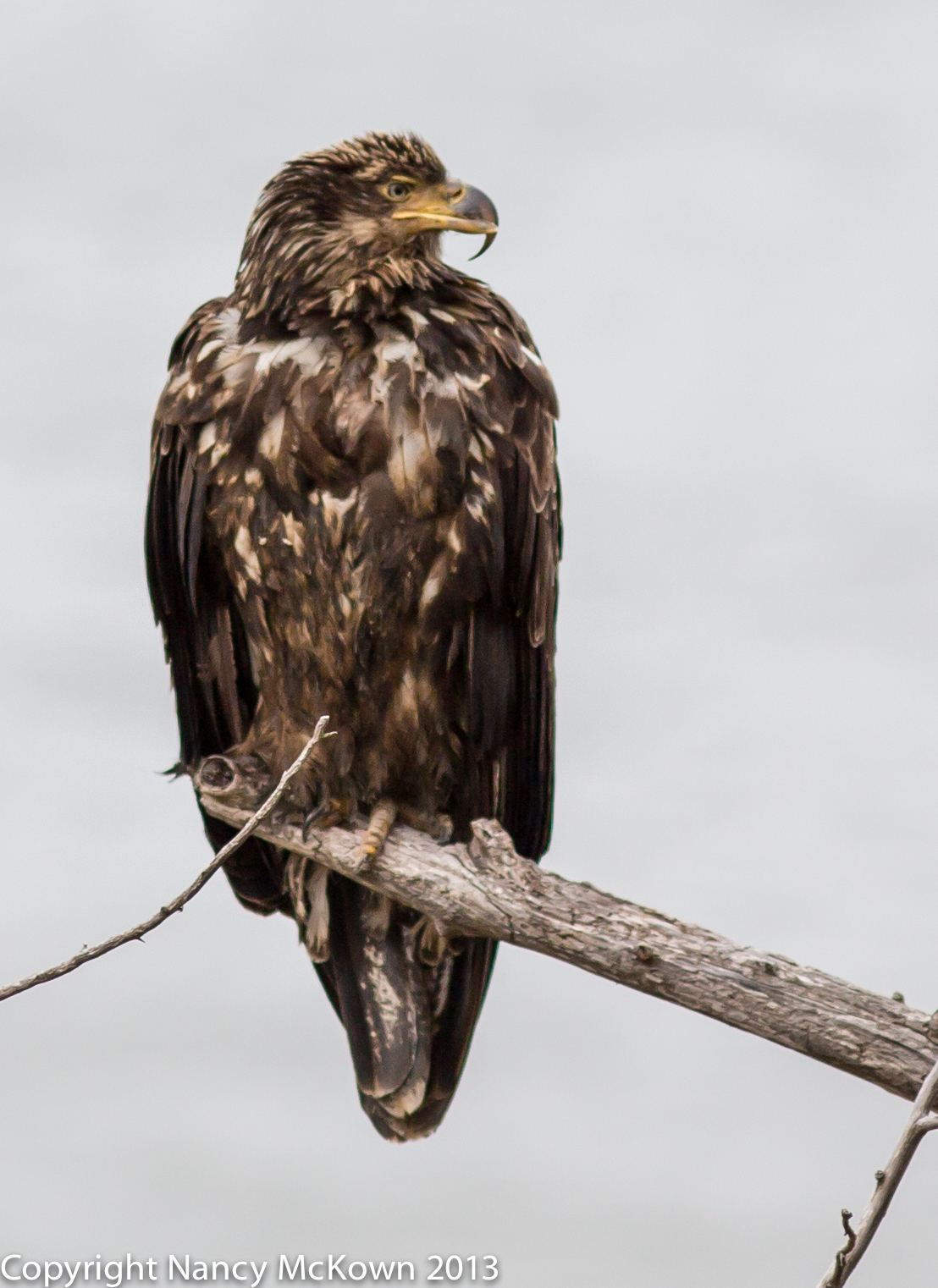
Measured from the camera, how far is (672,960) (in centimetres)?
363

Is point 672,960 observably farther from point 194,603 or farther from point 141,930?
point 194,603

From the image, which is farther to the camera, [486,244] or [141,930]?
[486,244]

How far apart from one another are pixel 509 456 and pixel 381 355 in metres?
0.48

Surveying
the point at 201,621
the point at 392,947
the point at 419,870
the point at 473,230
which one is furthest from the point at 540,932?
the point at 473,230

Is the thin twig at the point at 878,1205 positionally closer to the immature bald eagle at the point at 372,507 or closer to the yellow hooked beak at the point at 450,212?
the immature bald eagle at the point at 372,507

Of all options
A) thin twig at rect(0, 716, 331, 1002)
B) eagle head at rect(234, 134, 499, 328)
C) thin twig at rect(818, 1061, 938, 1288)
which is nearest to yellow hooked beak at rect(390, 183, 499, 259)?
eagle head at rect(234, 134, 499, 328)

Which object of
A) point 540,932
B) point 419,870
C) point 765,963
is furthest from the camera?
point 419,870

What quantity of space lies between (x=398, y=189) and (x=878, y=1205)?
3.09 metres

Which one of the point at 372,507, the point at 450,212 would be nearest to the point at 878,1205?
the point at 372,507

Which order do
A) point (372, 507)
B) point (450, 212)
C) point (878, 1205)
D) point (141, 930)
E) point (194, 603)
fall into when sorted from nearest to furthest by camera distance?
point (878, 1205)
point (141, 930)
point (372, 507)
point (450, 212)
point (194, 603)

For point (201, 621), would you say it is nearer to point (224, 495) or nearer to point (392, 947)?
point (224, 495)

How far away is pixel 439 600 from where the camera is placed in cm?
444

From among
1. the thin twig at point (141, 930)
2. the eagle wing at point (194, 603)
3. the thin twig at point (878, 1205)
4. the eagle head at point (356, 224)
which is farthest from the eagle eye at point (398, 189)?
the thin twig at point (878, 1205)

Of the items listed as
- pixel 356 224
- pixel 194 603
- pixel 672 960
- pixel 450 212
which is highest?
pixel 450 212
